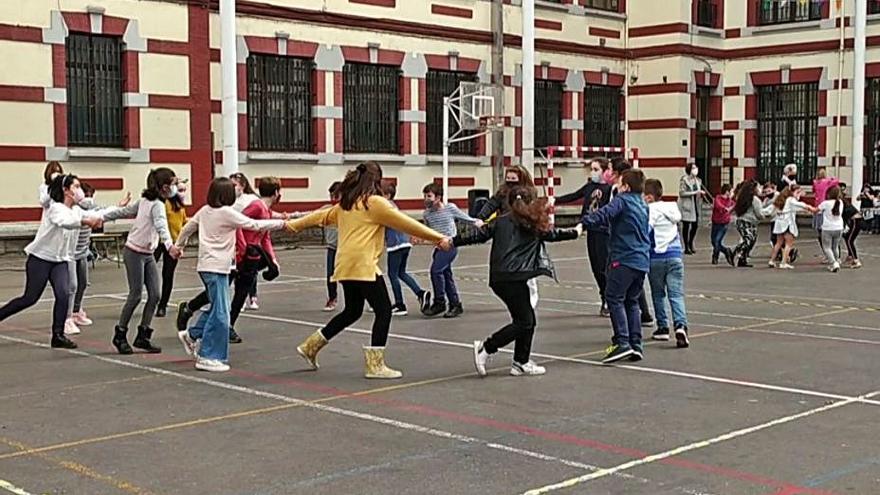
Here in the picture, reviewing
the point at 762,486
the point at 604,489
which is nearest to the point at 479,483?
the point at 604,489

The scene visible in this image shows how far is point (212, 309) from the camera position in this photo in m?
9.74

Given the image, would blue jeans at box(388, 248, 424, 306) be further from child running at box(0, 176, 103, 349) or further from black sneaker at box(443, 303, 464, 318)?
child running at box(0, 176, 103, 349)

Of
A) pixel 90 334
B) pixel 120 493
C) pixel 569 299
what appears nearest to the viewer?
pixel 120 493

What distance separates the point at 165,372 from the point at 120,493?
3.80 m

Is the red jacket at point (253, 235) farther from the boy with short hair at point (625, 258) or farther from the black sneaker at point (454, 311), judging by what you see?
the boy with short hair at point (625, 258)

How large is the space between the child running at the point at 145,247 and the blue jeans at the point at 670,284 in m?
4.70

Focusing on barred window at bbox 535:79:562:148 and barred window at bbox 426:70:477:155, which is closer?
barred window at bbox 426:70:477:155

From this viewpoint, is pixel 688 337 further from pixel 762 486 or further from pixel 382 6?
pixel 382 6

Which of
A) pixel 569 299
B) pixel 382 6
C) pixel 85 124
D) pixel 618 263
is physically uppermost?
pixel 382 6

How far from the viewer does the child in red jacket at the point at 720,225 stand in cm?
2094

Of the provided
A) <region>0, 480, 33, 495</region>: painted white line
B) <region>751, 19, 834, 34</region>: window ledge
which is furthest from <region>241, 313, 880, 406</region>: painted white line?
<region>751, 19, 834, 34</region>: window ledge

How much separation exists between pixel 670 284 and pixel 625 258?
39.5 inches

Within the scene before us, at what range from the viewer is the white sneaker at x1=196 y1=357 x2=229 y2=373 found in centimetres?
973

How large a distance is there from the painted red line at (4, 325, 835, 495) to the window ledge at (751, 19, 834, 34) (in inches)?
1063
